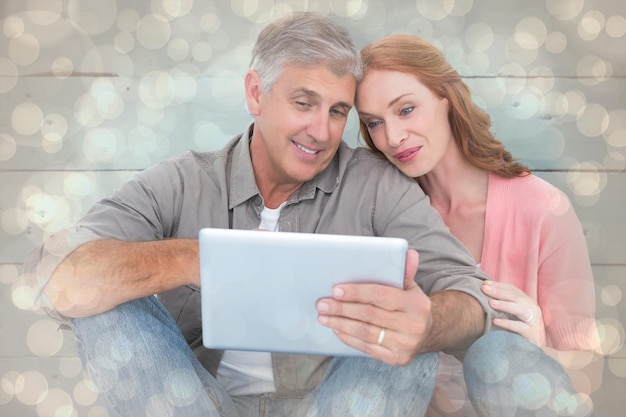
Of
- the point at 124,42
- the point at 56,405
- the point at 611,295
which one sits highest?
the point at 124,42

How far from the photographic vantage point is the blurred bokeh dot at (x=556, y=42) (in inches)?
71.8

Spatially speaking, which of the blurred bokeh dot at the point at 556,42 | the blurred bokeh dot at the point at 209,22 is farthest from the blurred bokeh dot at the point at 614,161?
the blurred bokeh dot at the point at 209,22

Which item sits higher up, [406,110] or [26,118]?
[406,110]

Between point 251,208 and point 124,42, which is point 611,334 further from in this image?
point 124,42

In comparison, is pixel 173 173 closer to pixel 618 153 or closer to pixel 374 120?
pixel 374 120

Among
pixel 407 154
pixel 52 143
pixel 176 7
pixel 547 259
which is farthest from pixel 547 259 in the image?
pixel 52 143

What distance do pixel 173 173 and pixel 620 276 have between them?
1267 mm

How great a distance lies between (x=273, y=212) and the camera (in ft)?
4.68

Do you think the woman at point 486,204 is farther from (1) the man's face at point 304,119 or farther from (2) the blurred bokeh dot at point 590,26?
(2) the blurred bokeh dot at point 590,26

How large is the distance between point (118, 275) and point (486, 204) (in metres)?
0.79

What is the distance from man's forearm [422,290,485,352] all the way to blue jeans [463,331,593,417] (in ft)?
0.09

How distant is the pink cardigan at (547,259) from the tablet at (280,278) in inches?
22.5

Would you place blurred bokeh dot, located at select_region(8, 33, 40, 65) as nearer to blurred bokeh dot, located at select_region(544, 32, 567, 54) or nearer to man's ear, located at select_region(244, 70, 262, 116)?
man's ear, located at select_region(244, 70, 262, 116)

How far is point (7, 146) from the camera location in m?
1.86
